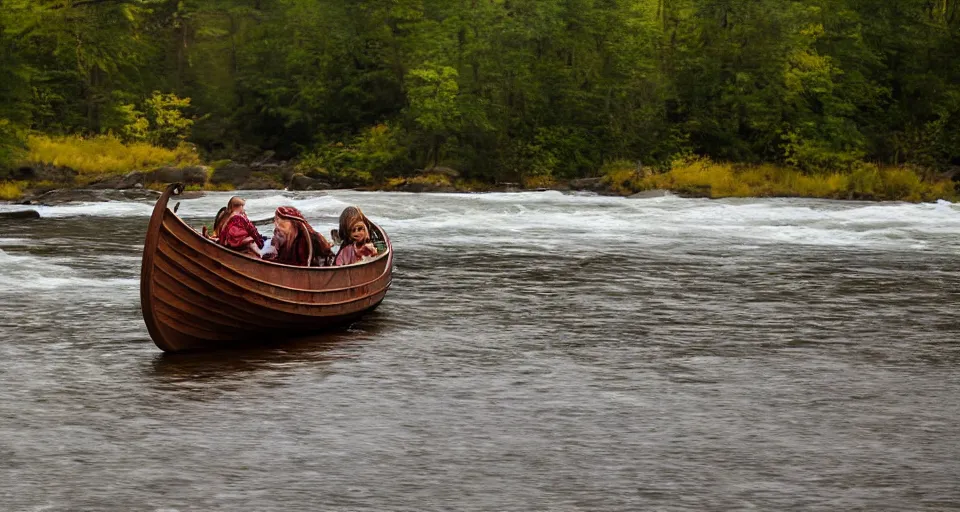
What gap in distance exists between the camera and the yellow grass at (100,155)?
51.5 m

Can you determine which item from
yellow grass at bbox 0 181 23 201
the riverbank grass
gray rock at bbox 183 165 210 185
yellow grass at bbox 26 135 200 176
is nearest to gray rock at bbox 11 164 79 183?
yellow grass at bbox 26 135 200 176

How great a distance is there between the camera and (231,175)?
5500cm

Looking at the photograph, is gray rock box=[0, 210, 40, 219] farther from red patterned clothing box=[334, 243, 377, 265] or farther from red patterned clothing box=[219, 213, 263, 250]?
red patterned clothing box=[219, 213, 263, 250]

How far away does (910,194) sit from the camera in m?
46.5

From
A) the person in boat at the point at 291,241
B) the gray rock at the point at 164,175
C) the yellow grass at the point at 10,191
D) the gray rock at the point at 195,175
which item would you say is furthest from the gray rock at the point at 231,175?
the person in boat at the point at 291,241

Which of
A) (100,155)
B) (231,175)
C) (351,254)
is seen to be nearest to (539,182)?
(231,175)

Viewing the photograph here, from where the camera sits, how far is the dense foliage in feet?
180

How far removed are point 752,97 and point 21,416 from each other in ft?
161

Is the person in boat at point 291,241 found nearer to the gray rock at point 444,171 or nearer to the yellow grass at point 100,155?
the yellow grass at point 100,155

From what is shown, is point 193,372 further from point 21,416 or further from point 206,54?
point 206,54

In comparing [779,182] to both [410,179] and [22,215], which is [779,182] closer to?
[410,179]

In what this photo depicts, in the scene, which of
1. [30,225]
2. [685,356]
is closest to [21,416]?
[685,356]

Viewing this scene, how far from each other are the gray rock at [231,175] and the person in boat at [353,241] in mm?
37277

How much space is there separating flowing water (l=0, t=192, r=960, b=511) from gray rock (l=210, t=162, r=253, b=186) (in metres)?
30.2
